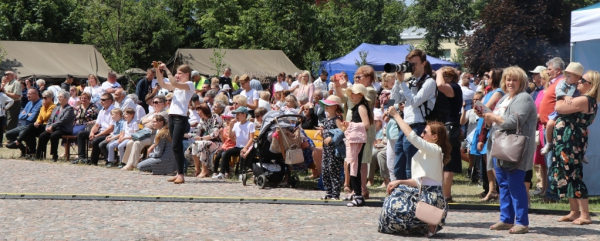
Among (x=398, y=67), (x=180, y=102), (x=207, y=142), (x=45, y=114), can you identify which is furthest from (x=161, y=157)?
(x=398, y=67)

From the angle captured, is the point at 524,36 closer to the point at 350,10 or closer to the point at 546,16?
the point at 546,16

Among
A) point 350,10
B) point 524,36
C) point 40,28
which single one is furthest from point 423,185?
point 350,10

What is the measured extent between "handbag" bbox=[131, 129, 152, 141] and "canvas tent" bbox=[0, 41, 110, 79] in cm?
1548

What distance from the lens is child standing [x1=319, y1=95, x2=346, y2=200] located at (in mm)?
9617

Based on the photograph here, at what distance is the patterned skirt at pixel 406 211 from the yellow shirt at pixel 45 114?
10.4 meters

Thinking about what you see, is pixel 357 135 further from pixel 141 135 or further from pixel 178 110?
pixel 141 135

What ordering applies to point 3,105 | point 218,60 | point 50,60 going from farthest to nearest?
point 218,60 < point 50,60 < point 3,105

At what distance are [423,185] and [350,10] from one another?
146 feet

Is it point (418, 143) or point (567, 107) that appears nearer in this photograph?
point (418, 143)

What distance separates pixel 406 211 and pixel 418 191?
0.95ft

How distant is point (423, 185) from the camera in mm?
7340

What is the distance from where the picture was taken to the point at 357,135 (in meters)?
9.27

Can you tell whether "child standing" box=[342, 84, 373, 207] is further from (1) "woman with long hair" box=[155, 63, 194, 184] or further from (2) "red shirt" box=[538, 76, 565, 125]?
(1) "woman with long hair" box=[155, 63, 194, 184]

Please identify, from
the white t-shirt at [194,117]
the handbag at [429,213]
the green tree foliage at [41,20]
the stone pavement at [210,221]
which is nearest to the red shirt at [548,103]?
the stone pavement at [210,221]
